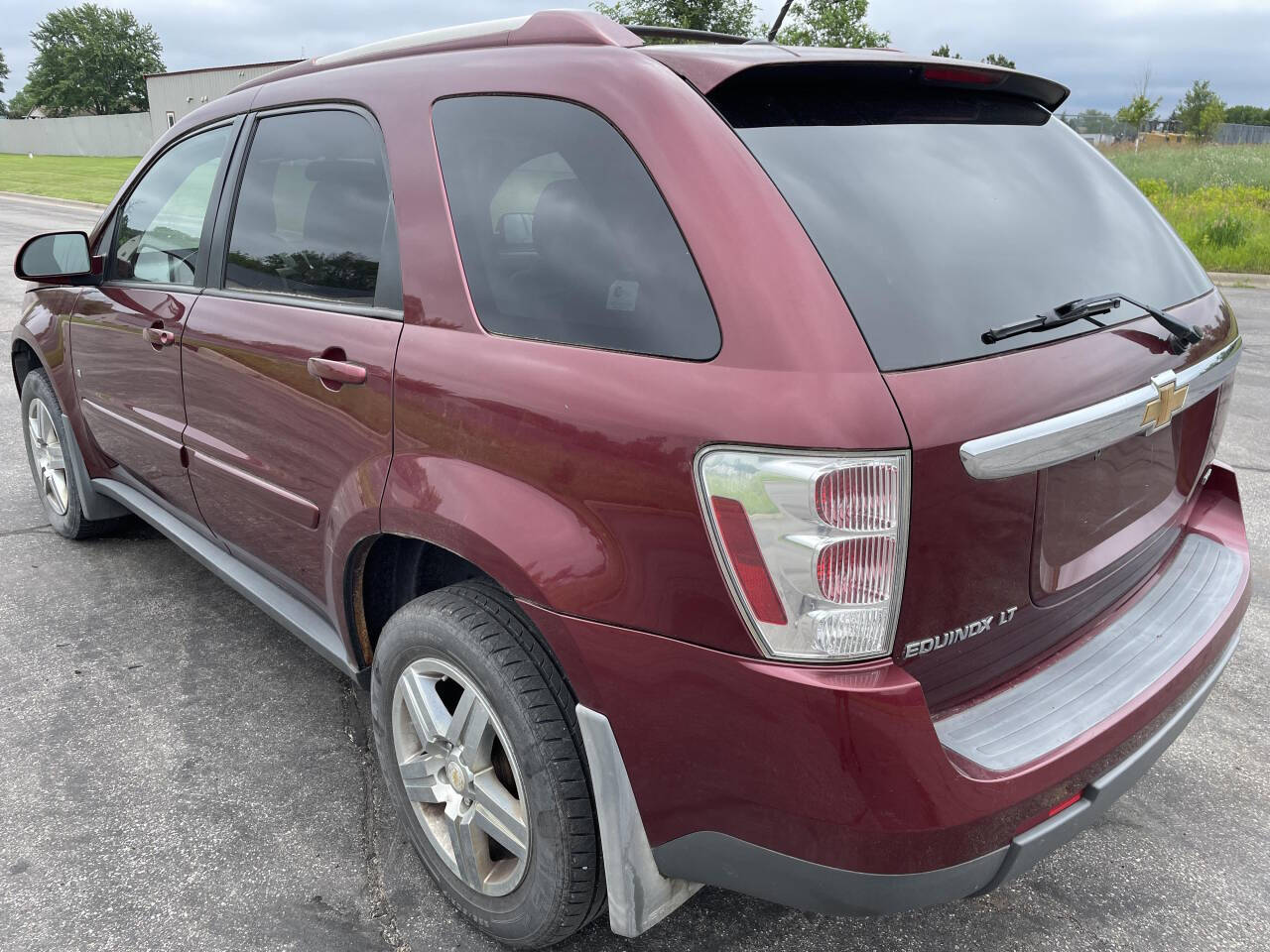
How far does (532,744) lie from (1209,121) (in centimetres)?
6651

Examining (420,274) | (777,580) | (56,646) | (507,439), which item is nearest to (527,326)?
(507,439)

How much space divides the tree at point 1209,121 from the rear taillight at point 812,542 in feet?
180

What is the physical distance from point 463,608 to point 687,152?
38.6 inches

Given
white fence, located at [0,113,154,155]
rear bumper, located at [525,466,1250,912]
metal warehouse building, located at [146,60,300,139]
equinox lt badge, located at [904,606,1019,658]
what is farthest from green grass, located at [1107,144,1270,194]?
white fence, located at [0,113,154,155]

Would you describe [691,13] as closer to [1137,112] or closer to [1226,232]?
[1226,232]

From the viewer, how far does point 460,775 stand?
80.4 inches

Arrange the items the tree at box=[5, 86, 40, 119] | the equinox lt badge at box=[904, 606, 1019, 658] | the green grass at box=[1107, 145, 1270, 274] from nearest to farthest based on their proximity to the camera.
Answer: the equinox lt badge at box=[904, 606, 1019, 658], the green grass at box=[1107, 145, 1270, 274], the tree at box=[5, 86, 40, 119]

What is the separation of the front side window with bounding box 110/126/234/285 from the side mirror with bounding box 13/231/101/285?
9cm

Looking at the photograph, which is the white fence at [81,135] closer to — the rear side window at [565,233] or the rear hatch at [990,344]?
the rear side window at [565,233]

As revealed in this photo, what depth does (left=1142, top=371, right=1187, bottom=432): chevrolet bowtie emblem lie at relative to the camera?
181 cm

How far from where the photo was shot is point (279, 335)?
2.42m


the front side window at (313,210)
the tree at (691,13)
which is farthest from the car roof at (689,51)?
the tree at (691,13)

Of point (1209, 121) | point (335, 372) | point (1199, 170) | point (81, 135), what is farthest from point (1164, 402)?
point (81, 135)

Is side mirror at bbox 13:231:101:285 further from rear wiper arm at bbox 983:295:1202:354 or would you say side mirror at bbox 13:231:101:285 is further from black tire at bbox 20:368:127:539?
rear wiper arm at bbox 983:295:1202:354
